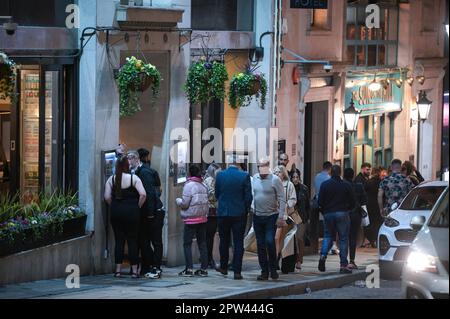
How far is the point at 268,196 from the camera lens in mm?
17203

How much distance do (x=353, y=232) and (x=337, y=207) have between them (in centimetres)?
120

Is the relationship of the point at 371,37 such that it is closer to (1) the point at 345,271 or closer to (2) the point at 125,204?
(1) the point at 345,271

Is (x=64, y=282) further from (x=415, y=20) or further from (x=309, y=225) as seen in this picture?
(x=415, y=20)

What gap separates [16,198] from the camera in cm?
1756

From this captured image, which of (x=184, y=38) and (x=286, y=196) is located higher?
(x=184, y=38)

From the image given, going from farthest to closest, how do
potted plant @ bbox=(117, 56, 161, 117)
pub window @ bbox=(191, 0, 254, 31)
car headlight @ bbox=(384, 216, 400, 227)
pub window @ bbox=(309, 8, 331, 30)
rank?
pub window @ bbox=(309, 8, 331, 30)
pub window @ bbox=(191, 0, 254, 31)
car headlight @ bbox=(384, 216, 400, 227)
potted plant @ bbox=(117, 56, 161, 117)

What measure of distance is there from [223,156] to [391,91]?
9766mm

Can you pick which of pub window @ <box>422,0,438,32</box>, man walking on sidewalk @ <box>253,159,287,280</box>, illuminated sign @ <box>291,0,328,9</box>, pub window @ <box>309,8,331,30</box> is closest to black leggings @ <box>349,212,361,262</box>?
man walking on sidewalk @ <box>253,159,287,280</box>

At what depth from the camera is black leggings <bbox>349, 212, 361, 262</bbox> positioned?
64.0ft

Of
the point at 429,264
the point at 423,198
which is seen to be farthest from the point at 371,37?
the point at 429,264

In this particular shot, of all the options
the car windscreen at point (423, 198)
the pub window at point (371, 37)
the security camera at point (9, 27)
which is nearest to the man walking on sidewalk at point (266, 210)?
the car windscreen at point (423, 198)

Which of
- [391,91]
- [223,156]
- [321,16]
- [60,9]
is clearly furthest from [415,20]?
[60,9]

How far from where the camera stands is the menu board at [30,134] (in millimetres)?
17641

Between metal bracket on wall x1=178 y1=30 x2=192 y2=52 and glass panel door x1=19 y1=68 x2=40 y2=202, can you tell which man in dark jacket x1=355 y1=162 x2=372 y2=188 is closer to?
metal bracket on wall x1=178 y1=30 x2=192 y2=52
